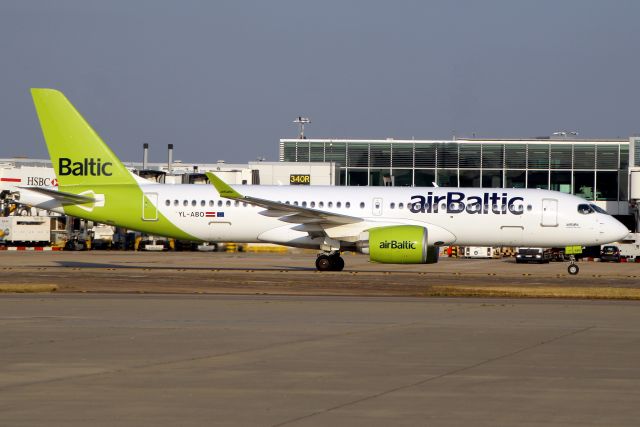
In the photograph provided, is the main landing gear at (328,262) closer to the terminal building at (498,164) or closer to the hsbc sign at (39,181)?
the terminal building at (498,164)

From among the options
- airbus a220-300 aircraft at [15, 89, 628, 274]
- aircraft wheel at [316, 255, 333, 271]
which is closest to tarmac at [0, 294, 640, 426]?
airbus a220-300 aircraft at [15, 89, 628, 274]

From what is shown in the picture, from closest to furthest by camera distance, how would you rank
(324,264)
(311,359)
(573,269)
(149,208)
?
(311,359)
(324,264)
(149,208)
(573,269)

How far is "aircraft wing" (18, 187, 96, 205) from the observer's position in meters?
40.9

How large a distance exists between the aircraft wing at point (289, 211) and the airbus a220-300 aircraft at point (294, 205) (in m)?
0.14

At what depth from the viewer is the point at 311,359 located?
1475cm

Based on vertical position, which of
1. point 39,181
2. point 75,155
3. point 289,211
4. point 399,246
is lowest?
point 399,246

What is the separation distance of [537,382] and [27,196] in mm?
32254

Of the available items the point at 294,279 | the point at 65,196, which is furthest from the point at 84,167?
the point at 294,279

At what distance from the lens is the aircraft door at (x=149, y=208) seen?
137 ft

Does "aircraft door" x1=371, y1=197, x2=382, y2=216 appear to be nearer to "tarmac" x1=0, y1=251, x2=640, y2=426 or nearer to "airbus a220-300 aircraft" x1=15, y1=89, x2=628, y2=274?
"airbus a220-300 aircraft" x1=15, y1=89, x2=628, y2=274

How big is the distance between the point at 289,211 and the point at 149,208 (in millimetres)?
5964

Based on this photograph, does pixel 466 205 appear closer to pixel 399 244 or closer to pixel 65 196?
pixel 399 244

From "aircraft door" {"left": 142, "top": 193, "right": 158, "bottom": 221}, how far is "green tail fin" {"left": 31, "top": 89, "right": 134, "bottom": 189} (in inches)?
46.5

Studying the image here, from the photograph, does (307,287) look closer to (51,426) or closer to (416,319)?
(416,319)
